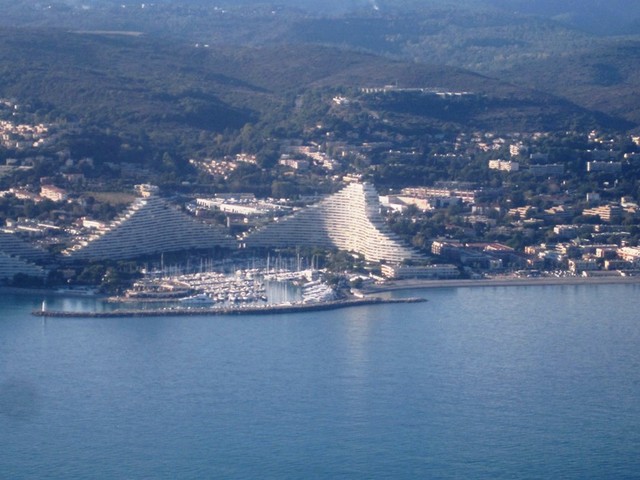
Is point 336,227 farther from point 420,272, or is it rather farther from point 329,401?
point 329,401

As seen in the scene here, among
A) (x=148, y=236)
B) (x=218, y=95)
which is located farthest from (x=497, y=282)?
(x=218, y=95)

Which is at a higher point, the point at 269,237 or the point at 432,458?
the point at 269,237

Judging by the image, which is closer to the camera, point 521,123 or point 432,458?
point 432,458

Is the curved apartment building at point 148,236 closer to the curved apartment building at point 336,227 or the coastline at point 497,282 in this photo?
the curved apartment building at point 336,227

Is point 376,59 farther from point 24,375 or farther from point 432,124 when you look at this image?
point 24,375

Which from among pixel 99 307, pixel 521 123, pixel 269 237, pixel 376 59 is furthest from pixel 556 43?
pixel 99 307
